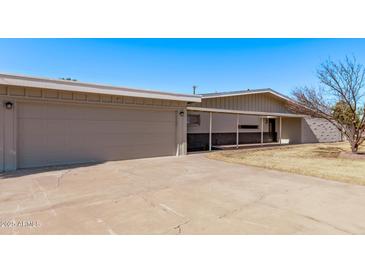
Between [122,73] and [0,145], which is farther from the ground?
[122,73]

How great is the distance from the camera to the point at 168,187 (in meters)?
5.21

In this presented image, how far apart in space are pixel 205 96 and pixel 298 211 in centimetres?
850

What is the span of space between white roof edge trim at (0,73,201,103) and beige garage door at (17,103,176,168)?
714 millimetres

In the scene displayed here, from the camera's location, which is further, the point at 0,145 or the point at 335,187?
the point at 0,145

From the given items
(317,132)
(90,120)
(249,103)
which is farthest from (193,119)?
(317,132)

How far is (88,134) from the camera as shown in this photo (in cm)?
862

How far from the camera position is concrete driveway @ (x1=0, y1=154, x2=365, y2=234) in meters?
3.12

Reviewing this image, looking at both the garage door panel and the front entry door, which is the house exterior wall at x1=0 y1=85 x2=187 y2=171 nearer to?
the garage door panel

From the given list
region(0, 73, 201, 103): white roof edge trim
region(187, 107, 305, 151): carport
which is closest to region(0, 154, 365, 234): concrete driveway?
region(0, 73, 201, 103): white roof edge trim

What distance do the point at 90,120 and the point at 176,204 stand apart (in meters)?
5.95
